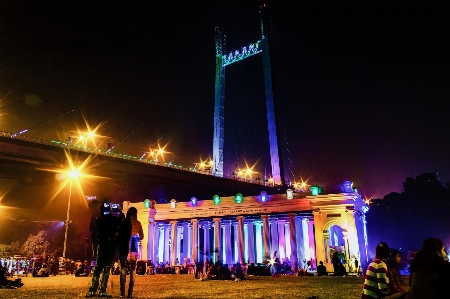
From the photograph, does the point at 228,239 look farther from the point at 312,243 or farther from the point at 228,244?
the point at 312,243

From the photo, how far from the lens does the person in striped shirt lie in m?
5.82

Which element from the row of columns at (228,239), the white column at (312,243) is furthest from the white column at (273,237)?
the white column at (312,243)

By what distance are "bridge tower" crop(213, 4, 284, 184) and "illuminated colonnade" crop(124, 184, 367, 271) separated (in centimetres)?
1469

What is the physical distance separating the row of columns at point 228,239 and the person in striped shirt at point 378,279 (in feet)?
82.0

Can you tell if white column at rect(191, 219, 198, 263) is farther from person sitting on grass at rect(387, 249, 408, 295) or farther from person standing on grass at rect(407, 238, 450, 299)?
person standing on grass at rect(407, 238, 450, 299)

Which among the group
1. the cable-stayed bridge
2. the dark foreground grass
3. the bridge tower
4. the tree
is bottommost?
the dark foreground grass

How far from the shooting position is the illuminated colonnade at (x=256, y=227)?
28.7 meters

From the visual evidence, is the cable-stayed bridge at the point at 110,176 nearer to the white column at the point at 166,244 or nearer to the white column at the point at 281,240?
the white column at the point at 281,240

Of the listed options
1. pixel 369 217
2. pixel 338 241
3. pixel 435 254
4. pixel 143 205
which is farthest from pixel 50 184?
pixel 435 254

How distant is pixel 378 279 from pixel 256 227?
2934 cm

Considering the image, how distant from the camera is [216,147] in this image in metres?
60.2

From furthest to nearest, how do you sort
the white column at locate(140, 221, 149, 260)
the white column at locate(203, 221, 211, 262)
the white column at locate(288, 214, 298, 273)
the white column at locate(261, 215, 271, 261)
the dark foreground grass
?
the white column at locate(140, 221, 149, 260)
the white column at locate(203, 221, 211, 262)
the white column at locate(261, 215, 271, 261)
the white column at locate(288, 214, 298, 273)
the dark foreground grass

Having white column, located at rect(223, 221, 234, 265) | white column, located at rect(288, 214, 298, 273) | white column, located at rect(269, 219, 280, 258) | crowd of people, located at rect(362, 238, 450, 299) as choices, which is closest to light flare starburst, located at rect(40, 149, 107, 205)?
white column, located at rect(223, 221, 234, 265)

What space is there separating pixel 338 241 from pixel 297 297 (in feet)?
87.7
